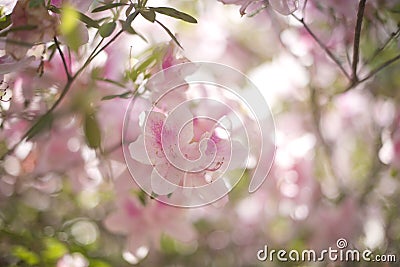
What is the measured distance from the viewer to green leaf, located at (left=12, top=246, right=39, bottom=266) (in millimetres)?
712

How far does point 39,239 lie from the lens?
759mm

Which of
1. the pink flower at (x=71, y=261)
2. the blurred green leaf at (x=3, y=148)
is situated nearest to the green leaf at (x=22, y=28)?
the blurred green leaf at (x=3, y=148)

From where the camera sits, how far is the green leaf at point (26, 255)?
71 centimetres

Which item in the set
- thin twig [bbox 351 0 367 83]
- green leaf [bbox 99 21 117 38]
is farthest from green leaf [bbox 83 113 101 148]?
thin twig [bbox 351 0 367 83]

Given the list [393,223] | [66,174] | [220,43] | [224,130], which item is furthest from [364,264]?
[220,43]

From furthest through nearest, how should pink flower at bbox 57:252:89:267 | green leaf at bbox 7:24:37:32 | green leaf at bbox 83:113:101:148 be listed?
pink flower at bbox 57:252:89:267 < green leaf at bbox 83:113:101:148 < green leaf at bbox 7:24:37:32

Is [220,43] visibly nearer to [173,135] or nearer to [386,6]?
[386,6]

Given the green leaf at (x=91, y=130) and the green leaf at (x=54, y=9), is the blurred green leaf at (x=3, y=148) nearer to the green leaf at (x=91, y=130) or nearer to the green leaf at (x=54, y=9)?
the green leaf at (x=91, y=130)

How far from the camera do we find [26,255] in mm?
710

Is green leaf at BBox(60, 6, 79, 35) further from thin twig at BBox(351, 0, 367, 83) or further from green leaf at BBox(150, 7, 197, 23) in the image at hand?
thin twig at BBox(351, 0, 367, 83)

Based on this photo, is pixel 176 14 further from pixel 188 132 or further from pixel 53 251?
pixel 53 251

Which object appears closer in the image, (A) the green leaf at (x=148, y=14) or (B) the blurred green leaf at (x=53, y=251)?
(A) the green leaf at (x=148, y=14)

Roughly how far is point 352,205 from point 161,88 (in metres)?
0.48

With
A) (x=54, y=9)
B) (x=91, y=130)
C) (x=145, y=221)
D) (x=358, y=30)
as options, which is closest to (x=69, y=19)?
(x=54, y=9)
